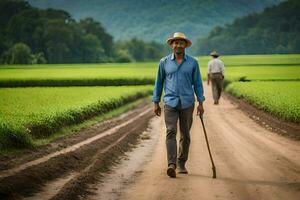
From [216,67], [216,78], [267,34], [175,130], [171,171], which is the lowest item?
[171,171]

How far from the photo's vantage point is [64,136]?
48.9 feet

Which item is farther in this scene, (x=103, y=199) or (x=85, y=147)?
(x=85, y=147)

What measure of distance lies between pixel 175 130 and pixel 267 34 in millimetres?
92982

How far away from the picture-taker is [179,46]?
959 centimetres

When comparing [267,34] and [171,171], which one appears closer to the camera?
[171,171]

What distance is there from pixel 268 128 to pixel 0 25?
107m

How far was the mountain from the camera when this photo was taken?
278ft

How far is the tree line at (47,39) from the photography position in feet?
315

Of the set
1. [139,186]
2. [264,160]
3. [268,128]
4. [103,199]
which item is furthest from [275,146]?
[103,199]

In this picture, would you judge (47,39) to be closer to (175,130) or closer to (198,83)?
(198,83)

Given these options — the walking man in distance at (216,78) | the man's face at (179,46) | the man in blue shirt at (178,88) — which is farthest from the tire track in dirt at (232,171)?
the walking man in distance at (216,78)

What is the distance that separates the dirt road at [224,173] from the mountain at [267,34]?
208 ft

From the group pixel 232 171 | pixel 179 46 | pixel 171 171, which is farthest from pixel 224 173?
pixel 179 46

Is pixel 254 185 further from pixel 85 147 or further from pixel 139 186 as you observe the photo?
pixel 85 147
